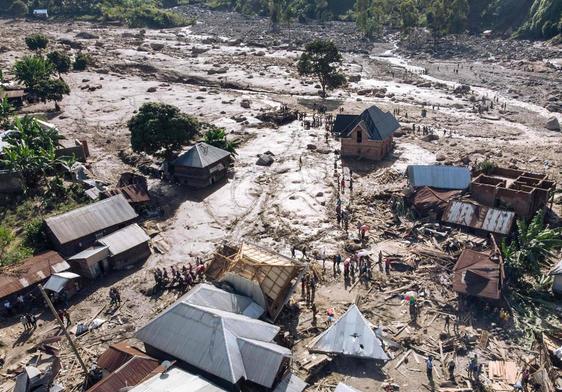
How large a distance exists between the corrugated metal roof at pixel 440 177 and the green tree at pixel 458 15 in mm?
96695

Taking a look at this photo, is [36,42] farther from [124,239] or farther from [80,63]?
[124,239]

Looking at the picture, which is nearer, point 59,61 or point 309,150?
point 309,150

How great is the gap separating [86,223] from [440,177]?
29.6 metres

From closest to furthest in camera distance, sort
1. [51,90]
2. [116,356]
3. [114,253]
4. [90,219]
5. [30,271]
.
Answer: [116,356] < [30,271] < [114,253] < [90,219] < [51,90]

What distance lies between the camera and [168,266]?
3394cm

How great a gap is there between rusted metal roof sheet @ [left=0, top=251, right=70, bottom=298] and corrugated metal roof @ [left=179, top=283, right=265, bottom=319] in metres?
11.6

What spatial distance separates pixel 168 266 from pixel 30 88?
168ft

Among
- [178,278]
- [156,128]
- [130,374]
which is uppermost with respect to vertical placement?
[156,128]

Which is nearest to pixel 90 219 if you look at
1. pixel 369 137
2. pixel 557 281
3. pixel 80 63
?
pixel 369 137

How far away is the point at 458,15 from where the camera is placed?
394ft

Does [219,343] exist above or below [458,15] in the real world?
below

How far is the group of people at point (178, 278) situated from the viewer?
30688mm

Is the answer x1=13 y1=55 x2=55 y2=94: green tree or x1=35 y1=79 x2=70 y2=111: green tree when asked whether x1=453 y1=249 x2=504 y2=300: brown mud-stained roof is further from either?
x1=13 y1=55 x2=55 y2=94: green tree

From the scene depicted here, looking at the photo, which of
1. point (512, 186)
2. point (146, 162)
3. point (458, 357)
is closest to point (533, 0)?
point (512, 186)
